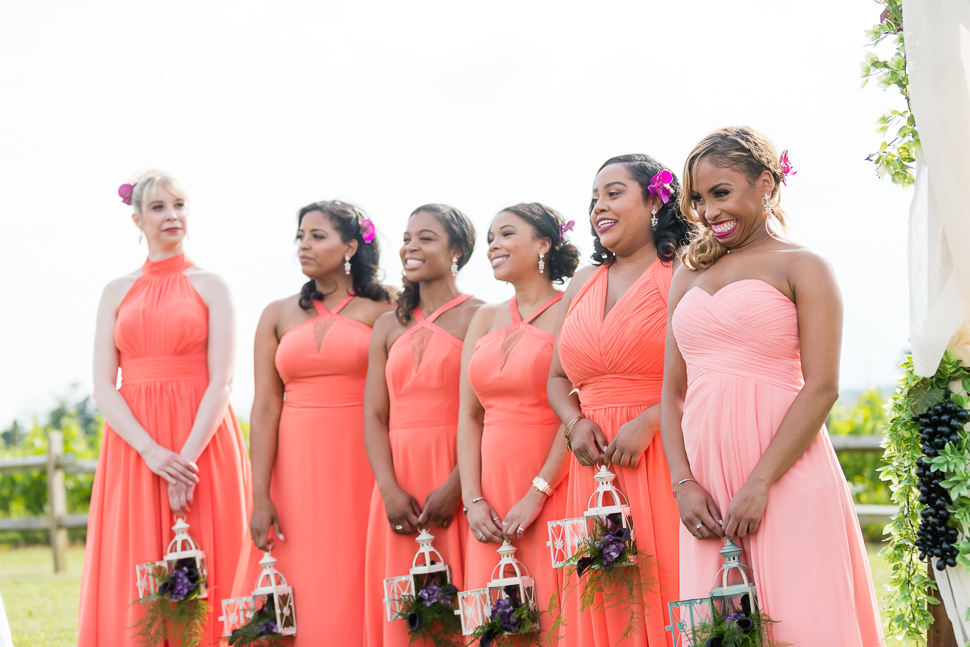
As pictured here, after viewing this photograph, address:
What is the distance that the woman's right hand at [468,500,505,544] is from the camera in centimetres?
480

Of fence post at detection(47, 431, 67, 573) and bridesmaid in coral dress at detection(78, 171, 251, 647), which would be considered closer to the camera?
bridesmaid in coral dress at detection(78, 171, 251, 647)

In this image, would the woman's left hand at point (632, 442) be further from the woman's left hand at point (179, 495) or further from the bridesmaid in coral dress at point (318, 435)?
the woman's left hand at point (179, 495)

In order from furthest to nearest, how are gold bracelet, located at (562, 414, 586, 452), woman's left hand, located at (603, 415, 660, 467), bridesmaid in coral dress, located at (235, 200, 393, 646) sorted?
bridesmaid in coral dress, located at (235, 200, 393, 646), gold bracelet, located at (562, 414, 586, 452), woman's left hand, located at (603, 415, 660, 467)

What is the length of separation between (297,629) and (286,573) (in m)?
0.35

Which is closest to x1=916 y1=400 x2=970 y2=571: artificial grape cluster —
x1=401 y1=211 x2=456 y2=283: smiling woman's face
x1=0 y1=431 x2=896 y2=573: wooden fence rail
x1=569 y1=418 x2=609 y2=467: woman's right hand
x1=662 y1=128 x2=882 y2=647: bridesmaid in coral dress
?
x1=662 y1=128 x2=882 y2=647: bridesmaid in coral dress

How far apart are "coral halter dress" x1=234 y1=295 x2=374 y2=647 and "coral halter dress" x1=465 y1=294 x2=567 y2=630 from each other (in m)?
1.07

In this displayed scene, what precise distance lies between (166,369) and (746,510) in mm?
4211

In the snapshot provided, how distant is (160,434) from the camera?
6.11 meters

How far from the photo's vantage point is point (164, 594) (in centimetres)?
568

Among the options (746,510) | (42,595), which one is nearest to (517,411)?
(746,510)

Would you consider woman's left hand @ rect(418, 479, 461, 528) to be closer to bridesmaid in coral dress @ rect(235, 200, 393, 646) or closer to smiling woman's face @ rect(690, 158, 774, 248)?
bridesmaid in coral dress @ rect(235, 200, 393, 646)

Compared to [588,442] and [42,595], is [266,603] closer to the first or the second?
[588,442]

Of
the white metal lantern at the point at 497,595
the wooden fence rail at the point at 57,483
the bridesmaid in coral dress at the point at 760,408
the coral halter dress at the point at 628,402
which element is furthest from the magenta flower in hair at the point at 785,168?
the wooden fence rail at the point at 57,483

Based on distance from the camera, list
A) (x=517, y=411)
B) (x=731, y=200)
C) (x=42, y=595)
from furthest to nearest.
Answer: (x=42, y=595) < (x=517, y=411) < (x=731, y=200)
